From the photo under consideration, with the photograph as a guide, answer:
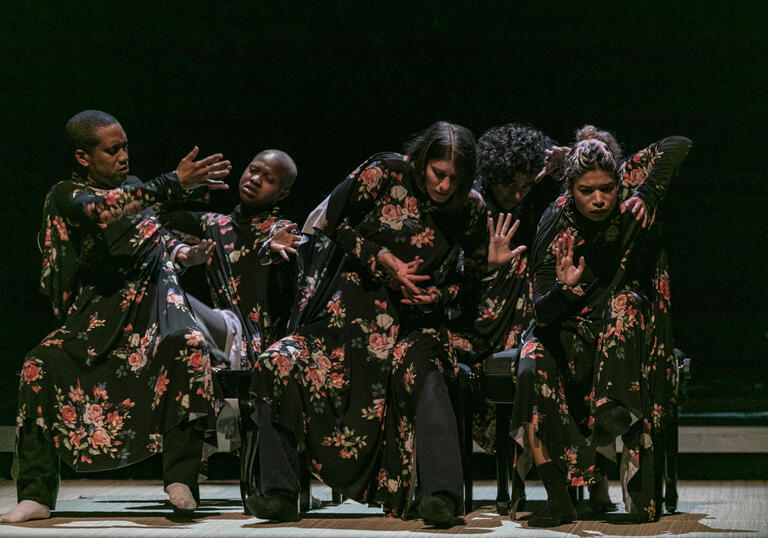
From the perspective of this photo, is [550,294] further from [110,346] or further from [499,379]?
[110,346]

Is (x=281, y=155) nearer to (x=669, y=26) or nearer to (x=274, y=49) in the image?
(x=274, y=49)

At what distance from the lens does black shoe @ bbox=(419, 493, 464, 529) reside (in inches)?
131

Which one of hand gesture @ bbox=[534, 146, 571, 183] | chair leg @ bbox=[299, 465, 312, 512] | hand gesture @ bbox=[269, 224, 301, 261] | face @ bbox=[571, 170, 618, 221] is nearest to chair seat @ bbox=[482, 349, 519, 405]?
face @ bbox=[571, 170, 618, 221]

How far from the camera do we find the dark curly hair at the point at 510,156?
4.26m

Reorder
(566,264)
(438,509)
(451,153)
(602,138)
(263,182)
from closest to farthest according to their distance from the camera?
(438,509)
(566,264)
(451,153)
(602,138)
(263,182)

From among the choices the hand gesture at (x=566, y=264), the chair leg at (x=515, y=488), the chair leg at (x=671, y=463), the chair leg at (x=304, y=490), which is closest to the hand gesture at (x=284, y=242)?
the chair leg at (x=304, y=490)

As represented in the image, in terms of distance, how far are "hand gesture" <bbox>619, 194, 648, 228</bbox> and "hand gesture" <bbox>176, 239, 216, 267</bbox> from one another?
63.2 inches

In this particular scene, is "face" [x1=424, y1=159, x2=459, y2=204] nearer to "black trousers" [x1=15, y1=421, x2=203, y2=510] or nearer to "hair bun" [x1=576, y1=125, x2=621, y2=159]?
"hair bun" [x1=576, y1=125, x2=621, y2=159]

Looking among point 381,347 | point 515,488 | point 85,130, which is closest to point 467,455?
point 515,488

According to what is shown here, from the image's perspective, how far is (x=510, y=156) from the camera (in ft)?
14.0

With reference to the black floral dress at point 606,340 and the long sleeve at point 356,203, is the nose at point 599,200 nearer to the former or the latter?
the black floral dress at point 606,340

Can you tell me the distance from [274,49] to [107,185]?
5.75ft

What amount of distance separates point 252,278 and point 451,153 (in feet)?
3.68

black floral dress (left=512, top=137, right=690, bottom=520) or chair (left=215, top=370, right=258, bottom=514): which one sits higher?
black floral dress (left=512, top=137, right=690, bottom=520)
